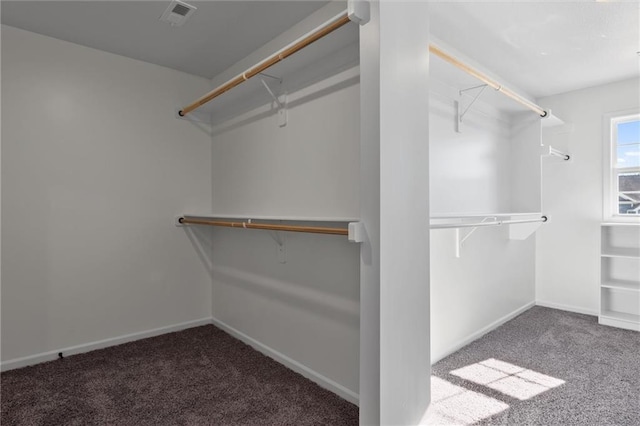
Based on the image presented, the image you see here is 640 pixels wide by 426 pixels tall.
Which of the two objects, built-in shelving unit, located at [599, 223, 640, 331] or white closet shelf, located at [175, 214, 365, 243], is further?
built-in shelving unit, located at [599, 223, 640, 331]

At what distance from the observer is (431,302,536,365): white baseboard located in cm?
Answer: 243

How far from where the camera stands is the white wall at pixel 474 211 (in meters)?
2.40

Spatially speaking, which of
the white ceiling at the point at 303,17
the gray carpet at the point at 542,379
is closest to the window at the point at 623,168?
the white ceiling at the point at 303,17

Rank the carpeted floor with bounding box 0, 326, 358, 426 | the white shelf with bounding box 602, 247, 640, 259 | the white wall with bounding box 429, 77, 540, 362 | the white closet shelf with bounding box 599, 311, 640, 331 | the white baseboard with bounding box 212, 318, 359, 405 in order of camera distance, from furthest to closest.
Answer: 1. the white shelf with bounding box 602, 247, 640, 259
2. the white closet shelf with bounding box 599, 311, 640, 331
3. the white wall with bounding box 429, 77, 540, 362
4. the white baseboard with bounding box 212, 318, 359, 405
5. the carpeted floor with bounding box 0, 326, 358, 426

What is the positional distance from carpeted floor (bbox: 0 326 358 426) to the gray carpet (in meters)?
0.68

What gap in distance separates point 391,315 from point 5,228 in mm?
2502

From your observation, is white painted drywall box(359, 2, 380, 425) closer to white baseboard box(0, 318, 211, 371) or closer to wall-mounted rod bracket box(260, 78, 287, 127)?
wall-mounted rod bracket box(260, 78, 287, 127)

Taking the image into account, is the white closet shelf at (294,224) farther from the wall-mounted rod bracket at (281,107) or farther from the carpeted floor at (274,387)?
the carpeted floor at (274,387)

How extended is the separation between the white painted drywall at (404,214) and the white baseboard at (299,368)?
1.32 feet

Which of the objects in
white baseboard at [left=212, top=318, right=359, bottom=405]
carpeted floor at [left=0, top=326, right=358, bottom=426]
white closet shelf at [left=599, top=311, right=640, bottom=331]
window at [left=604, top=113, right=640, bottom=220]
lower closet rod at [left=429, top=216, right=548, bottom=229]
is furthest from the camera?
window at [left=604, top=113, right=640, bottom=220]

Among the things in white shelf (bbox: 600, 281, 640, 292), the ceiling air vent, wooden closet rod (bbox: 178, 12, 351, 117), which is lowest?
white shelf (bbox: 600, 281, 640, 292)

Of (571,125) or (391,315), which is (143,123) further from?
(571,125)

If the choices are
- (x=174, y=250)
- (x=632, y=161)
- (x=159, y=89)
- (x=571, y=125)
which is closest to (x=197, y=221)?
(x=174, y=250)

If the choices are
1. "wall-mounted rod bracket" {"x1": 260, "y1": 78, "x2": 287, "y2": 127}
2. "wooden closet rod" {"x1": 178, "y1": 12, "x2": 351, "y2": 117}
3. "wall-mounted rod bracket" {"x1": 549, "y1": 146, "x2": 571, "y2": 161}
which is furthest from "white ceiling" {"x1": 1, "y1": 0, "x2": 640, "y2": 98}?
"wall-mounted rod bracket" {"x1": 549, "y1": 146, "x2": 571, "y2": 161}
